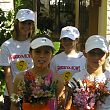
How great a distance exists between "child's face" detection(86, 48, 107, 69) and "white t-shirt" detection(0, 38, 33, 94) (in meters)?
0.96

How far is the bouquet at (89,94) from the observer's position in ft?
10.2

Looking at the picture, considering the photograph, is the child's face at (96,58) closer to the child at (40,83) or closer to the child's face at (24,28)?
the child at (40,83)

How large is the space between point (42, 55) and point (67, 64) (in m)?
0.88

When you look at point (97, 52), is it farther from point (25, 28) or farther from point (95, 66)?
point (25, 28)

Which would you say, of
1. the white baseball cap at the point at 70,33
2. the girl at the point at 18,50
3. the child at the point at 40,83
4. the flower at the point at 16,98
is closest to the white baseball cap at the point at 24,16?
the girl at the point at 18,50

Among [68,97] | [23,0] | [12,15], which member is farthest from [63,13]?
[68,97]

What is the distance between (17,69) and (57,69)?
0.39 m

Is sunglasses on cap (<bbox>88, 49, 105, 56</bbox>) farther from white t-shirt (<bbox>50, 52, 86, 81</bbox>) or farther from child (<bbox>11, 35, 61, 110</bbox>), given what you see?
white t-shirt (<bbox>50, 52, 86, 81</bbox>)

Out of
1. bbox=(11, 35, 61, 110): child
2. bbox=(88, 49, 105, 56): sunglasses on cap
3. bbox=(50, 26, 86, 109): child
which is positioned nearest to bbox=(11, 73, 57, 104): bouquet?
bbox=(11, 35, 61, 110): child

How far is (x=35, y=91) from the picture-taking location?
3.12m

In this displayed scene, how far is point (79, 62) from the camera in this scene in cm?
407

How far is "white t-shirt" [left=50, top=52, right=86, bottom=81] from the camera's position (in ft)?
13.2

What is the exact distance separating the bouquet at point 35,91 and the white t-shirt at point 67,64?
2.74 feet

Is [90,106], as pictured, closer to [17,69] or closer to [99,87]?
[99,87]
